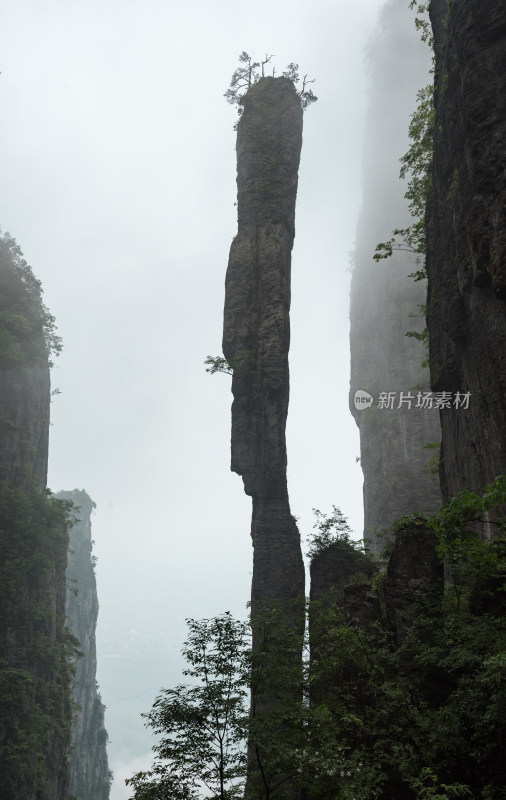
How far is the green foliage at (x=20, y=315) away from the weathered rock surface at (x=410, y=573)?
91.8 feet

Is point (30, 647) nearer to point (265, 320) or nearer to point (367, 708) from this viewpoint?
point (265, 320)

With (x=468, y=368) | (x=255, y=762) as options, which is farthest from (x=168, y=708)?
(x=468, y=368)

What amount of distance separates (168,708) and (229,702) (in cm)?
106

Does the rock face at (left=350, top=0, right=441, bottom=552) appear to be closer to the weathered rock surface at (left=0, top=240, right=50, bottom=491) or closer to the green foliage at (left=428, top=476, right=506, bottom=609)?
the green foliage at (left=428, top=476, right=506, bottom=609)

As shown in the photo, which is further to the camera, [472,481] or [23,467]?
[23,467]

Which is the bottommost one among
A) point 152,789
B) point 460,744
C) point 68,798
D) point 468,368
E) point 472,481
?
point 68,798

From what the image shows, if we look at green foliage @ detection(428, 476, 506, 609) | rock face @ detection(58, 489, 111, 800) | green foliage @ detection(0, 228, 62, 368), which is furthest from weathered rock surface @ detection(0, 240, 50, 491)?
green foliage @ detection(428, 476, 506, 609)

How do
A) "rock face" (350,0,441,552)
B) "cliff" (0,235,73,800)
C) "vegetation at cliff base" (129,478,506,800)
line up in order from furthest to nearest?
"rock face" (350,0,441,552), "cliff" (0,235,73,800), "vegetation at cliff base" (129,478,506,800)

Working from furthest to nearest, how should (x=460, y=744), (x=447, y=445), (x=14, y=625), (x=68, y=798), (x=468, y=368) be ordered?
(x=68, y=798), (x=14, y=625), (x=447, y=445), (x=468, y=368), (x=460, y=744)

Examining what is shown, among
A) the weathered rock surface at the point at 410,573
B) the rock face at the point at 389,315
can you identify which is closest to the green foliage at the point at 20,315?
the rock face at the point at 389,315

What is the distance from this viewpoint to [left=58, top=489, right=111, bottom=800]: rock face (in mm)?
54094

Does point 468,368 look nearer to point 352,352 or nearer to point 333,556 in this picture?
point 333,556

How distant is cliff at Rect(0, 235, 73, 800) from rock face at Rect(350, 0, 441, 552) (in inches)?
817

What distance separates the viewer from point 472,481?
13172mm
